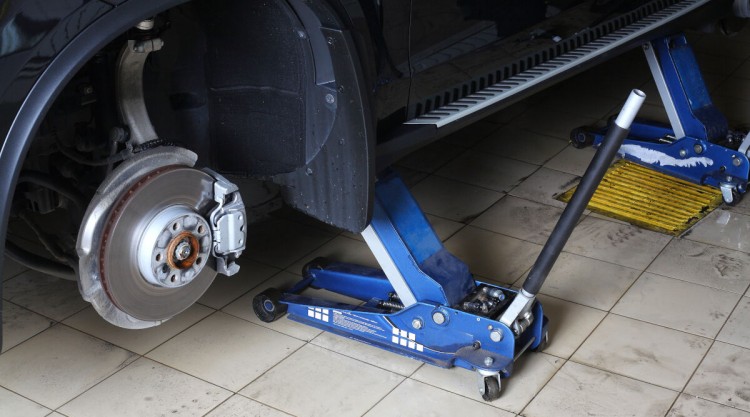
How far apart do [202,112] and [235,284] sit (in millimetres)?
725

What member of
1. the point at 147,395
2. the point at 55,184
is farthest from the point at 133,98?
the point at 147,395

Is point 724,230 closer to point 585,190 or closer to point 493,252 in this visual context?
point 493,252

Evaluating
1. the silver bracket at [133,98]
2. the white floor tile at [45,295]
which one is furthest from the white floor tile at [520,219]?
the silver bracket at [133,98]

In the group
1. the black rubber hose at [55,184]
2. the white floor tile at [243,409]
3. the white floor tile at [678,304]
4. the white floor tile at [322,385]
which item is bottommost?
the white floor tile at [678,304]

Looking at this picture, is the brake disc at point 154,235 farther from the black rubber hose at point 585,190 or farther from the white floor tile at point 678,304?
the white floor tile at point 678,304

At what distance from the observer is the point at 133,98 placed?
77.9 inches

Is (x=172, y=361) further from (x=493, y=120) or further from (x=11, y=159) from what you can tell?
(x=493, y=120)

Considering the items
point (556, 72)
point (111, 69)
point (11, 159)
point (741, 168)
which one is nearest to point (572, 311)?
point (556, 72)

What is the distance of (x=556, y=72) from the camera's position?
2.67 metres

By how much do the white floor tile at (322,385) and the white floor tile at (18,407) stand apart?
0.47 meters

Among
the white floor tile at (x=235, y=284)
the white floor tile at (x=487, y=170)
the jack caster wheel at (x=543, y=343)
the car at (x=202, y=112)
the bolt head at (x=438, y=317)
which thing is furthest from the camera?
the white floor tile at (x=487, y=170)

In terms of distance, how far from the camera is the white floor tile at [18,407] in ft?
7.44

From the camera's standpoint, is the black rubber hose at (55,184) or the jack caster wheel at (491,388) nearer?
the black rubber hose at (55,184)

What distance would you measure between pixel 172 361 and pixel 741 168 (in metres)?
2.09
